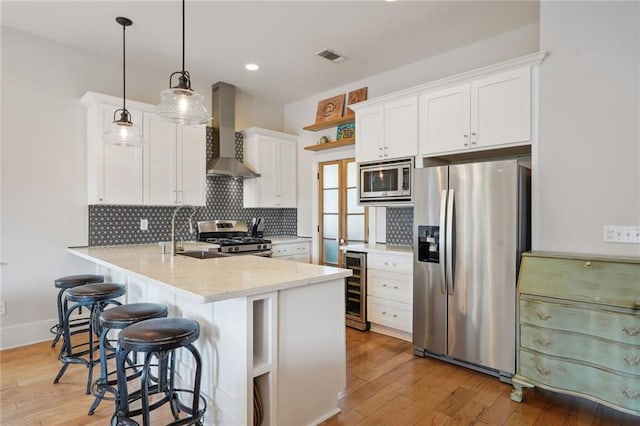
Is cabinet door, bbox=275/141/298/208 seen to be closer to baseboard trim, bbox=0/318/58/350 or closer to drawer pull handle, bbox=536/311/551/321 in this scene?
baseboard trim, bbox=0/318/58/350

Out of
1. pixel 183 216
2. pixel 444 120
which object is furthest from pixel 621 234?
pixel 183 216

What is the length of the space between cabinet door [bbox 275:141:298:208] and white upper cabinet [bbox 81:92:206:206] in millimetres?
1193

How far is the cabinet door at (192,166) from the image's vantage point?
414cm

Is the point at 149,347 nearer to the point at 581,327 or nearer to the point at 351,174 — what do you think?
the point at 581,327

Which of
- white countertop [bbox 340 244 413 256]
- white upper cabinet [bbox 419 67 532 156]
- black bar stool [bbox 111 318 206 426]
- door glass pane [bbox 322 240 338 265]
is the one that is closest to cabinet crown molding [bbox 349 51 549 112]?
white upper cabinet [bbox 419 67 532 156]

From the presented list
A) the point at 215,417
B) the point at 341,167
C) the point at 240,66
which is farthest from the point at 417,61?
the point at 215,417

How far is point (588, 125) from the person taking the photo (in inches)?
98.9

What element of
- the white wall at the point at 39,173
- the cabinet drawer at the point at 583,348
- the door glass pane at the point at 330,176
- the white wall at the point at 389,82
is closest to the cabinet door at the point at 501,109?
the white wall at the point at 389,82

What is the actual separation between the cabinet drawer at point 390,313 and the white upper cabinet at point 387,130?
152 cm

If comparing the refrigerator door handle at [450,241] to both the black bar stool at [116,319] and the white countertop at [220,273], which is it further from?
the black bar stool at [116,319]

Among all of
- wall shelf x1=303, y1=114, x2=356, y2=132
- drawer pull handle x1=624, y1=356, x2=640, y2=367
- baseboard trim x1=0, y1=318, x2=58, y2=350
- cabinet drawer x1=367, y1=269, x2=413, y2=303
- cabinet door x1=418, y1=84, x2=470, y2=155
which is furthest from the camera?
wall shelf x1=303, y1=114, x2=356, y2=132

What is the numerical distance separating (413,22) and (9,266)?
4395 mm

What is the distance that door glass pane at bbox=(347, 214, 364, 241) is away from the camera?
458 centimetres

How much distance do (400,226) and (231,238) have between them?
228 centimetres
